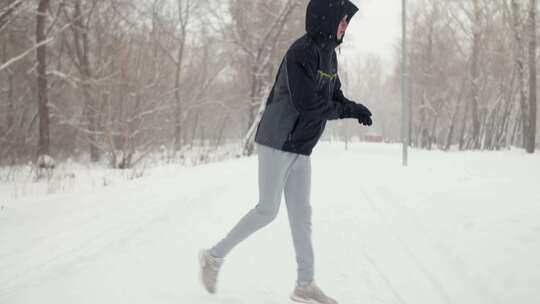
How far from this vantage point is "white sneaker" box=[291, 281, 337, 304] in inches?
108

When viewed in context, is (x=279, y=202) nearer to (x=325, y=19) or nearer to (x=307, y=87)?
(x=307, y=87)

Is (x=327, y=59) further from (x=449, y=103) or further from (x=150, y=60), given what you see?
(x=449, y=103)

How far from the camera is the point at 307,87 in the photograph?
8.06 feet

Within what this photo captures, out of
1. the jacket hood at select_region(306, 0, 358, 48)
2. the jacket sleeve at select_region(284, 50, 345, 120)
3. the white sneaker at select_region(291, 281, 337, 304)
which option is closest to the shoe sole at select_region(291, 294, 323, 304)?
the white sneaker at select_region(291, 281, 337, 304)

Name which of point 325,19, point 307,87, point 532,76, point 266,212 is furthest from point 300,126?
point 532,76

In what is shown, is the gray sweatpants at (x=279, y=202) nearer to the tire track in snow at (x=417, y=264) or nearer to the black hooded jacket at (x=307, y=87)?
the black hooded jacket at (x=307, y=87)

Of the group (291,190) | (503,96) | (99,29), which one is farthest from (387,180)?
(503,96)

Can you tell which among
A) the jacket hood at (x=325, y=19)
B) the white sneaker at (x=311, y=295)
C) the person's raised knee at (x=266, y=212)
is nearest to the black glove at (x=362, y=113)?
the jacket hood at (x=325, y=19)

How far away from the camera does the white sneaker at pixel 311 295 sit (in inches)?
108

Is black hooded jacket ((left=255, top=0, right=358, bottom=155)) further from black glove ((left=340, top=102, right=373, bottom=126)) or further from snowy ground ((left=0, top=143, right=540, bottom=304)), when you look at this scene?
snowy ground ((left=0, top=143, right=540, bottom=304))

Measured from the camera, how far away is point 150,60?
478 inches

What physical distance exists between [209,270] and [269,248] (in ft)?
4.56

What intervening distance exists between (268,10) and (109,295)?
18143mm

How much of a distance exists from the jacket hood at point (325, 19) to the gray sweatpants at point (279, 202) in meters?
0.79
